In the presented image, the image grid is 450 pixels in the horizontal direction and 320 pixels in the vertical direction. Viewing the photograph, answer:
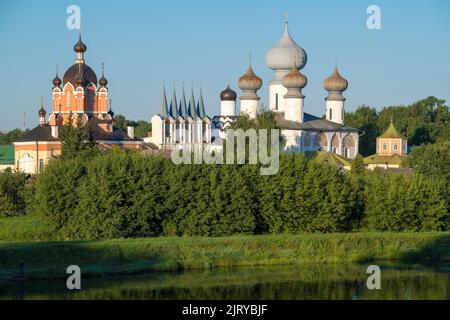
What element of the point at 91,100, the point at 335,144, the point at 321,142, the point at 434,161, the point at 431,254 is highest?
the point at 91,100

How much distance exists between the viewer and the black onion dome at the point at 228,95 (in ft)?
204

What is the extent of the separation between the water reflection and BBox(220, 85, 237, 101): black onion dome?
3431 cm

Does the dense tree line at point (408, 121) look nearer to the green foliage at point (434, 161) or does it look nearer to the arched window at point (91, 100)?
the arched window at point (91, 100)

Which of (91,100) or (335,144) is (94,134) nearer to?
(91,100)

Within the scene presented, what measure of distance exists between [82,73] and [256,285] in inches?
1692

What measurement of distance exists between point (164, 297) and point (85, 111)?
4361 centimetres

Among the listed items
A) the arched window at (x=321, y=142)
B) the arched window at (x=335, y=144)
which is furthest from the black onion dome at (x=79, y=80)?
the arched window at (x=335, y=144)

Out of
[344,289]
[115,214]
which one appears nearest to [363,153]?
[115,214]

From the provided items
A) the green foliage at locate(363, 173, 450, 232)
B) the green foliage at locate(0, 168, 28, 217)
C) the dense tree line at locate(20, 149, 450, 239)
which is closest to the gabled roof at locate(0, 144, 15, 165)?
the green foliage at locate(0, 168, 28, 217)

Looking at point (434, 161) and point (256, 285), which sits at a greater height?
point (434, 161)

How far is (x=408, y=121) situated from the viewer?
7675 centimetres

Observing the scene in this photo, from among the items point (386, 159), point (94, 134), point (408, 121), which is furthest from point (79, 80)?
point (408, 121)
